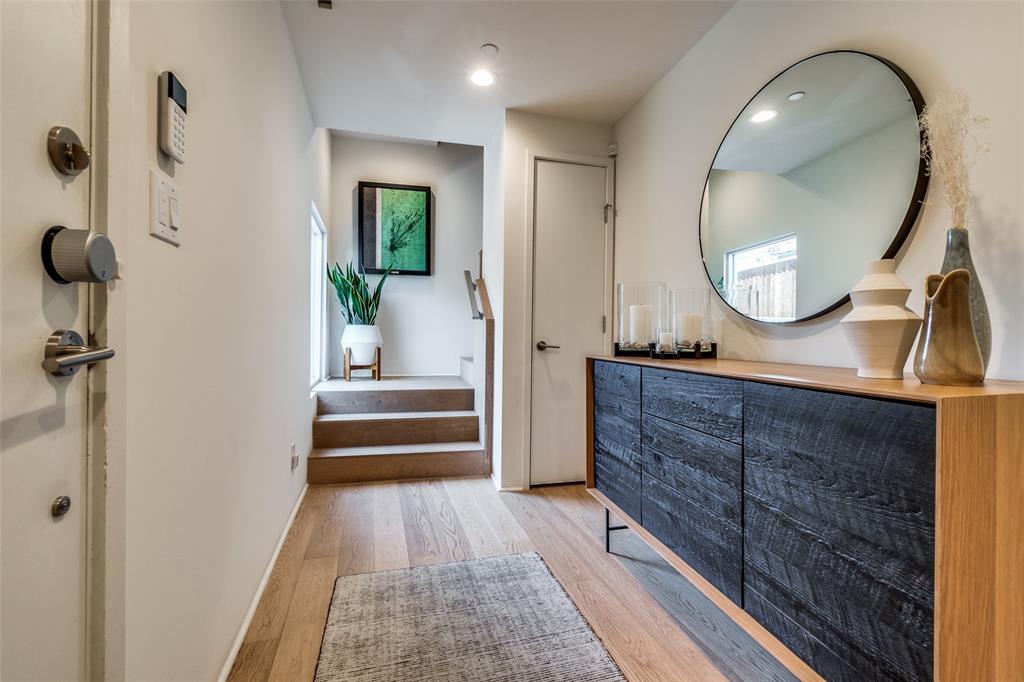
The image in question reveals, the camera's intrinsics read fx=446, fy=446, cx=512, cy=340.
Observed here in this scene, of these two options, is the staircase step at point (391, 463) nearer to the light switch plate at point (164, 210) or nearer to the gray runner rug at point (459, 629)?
the gray runner rug at point (459, 629)

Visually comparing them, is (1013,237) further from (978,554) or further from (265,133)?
(265,133)

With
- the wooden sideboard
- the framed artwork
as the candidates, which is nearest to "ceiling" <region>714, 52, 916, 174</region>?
the wooden sideboard

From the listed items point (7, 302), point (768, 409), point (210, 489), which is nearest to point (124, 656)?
point (210, 489)

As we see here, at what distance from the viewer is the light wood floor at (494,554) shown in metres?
1.40

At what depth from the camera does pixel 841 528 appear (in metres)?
0.91

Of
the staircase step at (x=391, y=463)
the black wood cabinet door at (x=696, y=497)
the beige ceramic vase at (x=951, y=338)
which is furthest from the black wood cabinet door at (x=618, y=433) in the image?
the staircase step at (x=391, y=463)

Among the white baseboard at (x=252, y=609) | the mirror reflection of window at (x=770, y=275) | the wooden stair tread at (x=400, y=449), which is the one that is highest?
the mirror reflection of window at (x=770, y=275)

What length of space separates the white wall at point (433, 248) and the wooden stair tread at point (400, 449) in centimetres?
132

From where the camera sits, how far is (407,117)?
296cm

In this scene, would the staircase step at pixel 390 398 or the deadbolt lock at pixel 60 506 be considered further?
the staircase step at pixel 390 398

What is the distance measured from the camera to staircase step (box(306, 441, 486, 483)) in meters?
2.99

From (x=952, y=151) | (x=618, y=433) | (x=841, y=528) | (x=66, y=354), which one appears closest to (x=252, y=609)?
(x=66, y=354)

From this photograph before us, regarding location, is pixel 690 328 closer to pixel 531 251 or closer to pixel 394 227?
pixel 531 251

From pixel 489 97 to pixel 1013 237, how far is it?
2431 mm
